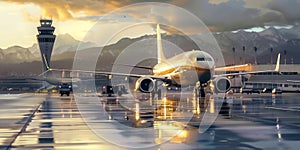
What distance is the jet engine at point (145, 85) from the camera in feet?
196

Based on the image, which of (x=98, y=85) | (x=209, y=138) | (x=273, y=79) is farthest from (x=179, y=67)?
(x=273, y=79)

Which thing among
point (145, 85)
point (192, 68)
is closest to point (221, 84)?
point (192, 68)

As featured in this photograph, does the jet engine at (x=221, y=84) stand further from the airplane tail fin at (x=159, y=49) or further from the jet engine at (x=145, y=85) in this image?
the airplane tail fin at (x=159, y=49)

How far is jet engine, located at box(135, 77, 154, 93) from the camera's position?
59.8 m

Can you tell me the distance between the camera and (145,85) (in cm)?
6009

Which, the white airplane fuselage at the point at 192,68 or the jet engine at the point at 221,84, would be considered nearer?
the white airplane fuselage at the point at 192,68

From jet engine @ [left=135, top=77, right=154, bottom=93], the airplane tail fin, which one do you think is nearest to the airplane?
jet engine @ [left=135, top=77, right=154, bottom=93]

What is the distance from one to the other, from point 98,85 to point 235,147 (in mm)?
124443

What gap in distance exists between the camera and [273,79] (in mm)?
165250

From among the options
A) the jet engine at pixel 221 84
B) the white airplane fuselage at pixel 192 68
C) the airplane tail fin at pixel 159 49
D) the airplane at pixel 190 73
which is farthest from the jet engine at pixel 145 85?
the airplane tail fin at pixel 159 49

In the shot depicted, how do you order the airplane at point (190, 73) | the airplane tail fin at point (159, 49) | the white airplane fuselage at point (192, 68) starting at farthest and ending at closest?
the airplane tail fin at point (159, 49) < the airplane at point (190, 73) < the white airplane fuselage at point (192, 68)

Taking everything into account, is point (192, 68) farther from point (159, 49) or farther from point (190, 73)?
point (159, 49)

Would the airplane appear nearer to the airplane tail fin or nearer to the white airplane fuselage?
the white airplane fuselage

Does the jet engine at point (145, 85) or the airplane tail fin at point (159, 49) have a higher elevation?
the airplane tail fin at point (159, 49)
